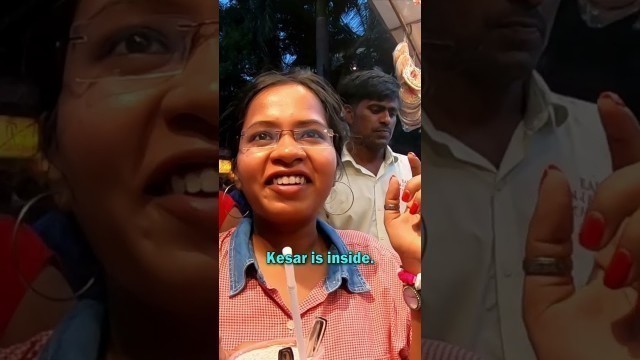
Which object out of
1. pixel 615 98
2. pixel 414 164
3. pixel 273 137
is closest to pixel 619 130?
pixel 615 98

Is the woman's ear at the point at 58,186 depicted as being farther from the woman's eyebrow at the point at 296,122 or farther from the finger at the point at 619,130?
the finger at the point at 619,130

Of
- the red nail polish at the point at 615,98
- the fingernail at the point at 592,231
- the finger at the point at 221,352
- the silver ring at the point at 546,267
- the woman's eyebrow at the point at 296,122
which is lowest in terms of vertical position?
the finger at the point at 221,352

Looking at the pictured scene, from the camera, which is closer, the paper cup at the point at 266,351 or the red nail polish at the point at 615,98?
the paper cup at the point at 266,351

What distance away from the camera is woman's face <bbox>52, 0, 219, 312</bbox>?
180 cm

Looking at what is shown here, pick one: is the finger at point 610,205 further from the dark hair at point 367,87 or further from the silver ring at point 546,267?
the dark hair at point 367,87

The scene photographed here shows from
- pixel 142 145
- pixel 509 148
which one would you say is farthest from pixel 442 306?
pixel 142 145

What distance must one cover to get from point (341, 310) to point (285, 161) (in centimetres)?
46

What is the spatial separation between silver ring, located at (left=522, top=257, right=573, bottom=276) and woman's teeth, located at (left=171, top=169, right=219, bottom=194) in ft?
3.14

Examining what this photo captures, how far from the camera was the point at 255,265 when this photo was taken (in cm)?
186

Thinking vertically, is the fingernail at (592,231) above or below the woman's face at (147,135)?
below

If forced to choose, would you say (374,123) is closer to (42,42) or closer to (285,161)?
(285,161)

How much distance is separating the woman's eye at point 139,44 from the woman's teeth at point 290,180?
1.59 feet

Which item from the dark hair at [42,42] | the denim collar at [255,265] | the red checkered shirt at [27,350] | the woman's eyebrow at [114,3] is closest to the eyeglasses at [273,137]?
the denim collar at [255,265]

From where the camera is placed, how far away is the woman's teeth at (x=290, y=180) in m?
1.84
